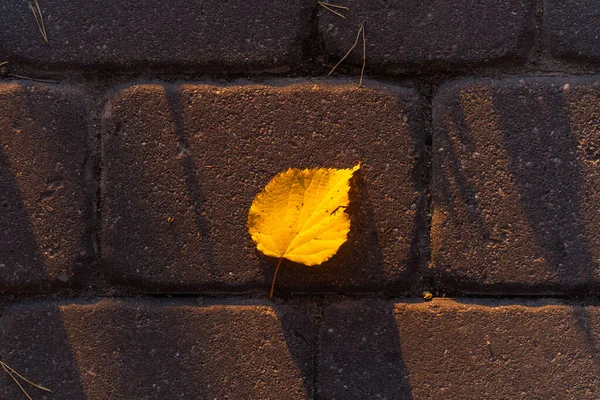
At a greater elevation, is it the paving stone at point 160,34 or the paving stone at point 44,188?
the paving stone at point 160,34

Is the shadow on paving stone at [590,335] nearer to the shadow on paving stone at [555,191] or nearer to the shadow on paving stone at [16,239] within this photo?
the shadow on paving stone at [555,191]

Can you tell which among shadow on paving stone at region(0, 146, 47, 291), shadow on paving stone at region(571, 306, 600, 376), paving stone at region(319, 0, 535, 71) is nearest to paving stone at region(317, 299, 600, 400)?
shadow on paving stone at region(571, 306, 600, 376)

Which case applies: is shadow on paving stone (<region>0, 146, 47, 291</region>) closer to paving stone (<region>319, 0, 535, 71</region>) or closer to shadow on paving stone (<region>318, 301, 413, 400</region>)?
shadow on paving stone (<region>318, 301, 413, 400</region>)

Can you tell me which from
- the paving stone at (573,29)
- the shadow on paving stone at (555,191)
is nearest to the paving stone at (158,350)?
the shadow on paving stone at (555,191)

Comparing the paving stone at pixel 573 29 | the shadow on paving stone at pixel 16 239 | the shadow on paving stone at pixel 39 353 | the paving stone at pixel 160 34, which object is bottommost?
the shadow on paving stone at pixel 39 353

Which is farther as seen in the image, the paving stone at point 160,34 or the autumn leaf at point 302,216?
the paving stone at point 160,34

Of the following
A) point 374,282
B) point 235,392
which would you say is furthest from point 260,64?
point 235,392

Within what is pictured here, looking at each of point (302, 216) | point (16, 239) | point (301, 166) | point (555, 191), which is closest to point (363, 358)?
point (302, 216)

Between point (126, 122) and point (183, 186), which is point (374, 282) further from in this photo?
point (126, 122)
